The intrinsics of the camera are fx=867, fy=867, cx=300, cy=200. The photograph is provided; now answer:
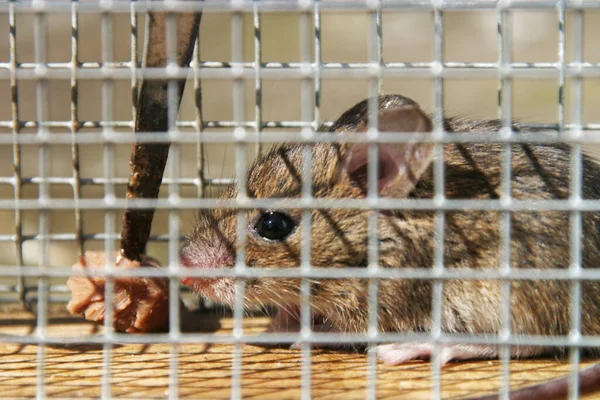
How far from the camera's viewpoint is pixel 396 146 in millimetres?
3094

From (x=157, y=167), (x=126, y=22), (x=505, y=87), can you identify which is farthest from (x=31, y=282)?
(x=126, y=22)

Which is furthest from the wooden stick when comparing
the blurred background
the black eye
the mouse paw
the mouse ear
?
the blurred background

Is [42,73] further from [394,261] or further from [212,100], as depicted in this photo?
[212,100]

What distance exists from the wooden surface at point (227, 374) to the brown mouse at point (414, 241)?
0.20m

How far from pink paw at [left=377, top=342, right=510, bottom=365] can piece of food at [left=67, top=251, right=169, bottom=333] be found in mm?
953

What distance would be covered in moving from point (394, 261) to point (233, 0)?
4.70 ft

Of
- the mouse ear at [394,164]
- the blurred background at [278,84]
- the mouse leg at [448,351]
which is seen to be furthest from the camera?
the blurred background at [278,84]

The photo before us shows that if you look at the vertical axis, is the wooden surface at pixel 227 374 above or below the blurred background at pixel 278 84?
below

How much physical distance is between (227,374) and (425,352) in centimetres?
78

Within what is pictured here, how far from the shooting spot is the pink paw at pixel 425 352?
3.16m

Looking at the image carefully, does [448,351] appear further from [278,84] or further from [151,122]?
[278,84]

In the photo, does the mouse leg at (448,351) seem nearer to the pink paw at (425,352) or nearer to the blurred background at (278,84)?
the pink paw at (425,352)

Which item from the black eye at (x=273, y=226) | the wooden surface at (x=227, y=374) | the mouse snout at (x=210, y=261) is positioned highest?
the black eye at (x=273, y=226)

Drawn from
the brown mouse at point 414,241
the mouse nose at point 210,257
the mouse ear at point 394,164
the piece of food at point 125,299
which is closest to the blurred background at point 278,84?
the piece of food at point 125,299
